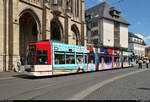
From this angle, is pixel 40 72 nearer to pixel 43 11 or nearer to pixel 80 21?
pixel 43 11

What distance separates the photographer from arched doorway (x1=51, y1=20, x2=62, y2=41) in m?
29.5

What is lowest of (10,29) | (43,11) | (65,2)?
(10,29)

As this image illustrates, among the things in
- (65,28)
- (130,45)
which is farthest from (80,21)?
(130,45)

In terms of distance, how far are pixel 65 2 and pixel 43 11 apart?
691 centimetres

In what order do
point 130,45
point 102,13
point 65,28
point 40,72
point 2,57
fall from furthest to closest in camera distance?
1. point 130,45
2. point 102,13
3. point 65,28
4. point 2,57
5. point 40,72

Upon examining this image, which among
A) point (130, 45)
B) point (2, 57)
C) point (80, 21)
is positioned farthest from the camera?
point (130, 45)

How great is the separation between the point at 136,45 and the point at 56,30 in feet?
179

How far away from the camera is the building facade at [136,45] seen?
72.8m

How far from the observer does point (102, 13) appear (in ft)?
176

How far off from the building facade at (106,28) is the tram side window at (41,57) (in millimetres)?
39304

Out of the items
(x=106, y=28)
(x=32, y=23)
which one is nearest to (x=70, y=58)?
(x=32, y=23)

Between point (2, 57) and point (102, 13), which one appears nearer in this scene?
point (2, 57)

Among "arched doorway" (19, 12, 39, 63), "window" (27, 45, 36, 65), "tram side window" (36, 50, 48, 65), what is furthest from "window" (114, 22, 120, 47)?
"window" (27, 45, 36, 65)

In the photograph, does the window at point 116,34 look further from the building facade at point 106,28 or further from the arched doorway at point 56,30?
the arched doorway at point 56,30
